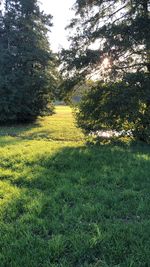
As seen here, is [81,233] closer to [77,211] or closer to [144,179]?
[77,211]

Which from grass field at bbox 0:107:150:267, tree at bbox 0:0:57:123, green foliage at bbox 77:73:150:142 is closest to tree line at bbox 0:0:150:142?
green foliage at bbox 77:73:150:142

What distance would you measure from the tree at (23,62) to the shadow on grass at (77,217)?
15071 mm

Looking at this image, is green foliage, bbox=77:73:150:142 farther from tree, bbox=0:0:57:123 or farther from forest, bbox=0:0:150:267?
tree, bbox=0:0:57:123

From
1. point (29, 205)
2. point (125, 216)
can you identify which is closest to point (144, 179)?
point (125, 216)

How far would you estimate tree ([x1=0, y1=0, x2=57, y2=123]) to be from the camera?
73.6 feet

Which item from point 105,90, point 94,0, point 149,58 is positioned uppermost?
point 94,0

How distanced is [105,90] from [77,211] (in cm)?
773

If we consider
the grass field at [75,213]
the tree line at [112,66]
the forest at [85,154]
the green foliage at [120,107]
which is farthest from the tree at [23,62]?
the grass field at [75,213]

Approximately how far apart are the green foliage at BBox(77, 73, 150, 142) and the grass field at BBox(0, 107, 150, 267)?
306 cm

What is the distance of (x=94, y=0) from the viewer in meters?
13.3

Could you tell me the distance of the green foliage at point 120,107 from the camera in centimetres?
1117

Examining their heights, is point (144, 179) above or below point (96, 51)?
below

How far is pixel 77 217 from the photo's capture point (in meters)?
4.84

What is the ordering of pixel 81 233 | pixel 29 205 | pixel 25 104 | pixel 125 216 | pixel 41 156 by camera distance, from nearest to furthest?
pixel 81 233 < pixel 125 216 < pixel 29 205 < pixel 41 156 < pixel 25 104
